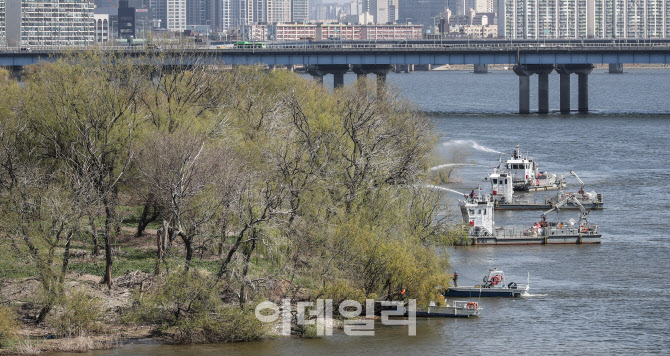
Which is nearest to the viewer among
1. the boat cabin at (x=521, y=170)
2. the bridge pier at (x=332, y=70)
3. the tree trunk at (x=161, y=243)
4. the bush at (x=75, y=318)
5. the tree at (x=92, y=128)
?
the bush at (x=75, y=318)

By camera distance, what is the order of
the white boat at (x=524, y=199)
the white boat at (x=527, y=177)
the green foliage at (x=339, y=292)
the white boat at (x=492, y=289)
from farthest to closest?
the white boat at (x=527, y=177)
the white boat at (x=524, y=199)
the white boat at (x=492, y=289)
the green foliage at (x=339, y=292)

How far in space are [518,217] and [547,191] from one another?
1351 cm

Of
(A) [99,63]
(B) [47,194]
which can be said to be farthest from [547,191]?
(B) [47,194]

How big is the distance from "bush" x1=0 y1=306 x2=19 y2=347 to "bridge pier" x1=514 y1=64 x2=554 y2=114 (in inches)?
5309

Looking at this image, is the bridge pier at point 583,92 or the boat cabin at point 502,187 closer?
the boat cabin at point 502,187

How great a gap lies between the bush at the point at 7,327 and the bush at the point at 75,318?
1.57m

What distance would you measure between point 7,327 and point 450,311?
1814cm

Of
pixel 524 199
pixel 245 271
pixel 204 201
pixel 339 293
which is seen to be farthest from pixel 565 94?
pixel 245 271

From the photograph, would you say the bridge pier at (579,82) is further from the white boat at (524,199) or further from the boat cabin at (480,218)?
the boat cabin at (480,218)

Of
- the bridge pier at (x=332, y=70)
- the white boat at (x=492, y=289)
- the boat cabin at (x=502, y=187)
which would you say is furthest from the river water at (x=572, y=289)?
the bridge pier at (x=332, y=70)

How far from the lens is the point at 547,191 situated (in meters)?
94.5

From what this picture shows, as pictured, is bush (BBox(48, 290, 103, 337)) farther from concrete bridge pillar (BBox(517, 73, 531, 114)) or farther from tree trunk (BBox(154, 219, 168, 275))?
concrete bridge pillar (BBox(517, 73, 531, 114))

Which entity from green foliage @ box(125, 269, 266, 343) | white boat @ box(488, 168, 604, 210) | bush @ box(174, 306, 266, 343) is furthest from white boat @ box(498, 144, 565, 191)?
green foliage @ box(125, 269, 266, 343)

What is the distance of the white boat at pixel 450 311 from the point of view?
50.1 metres
